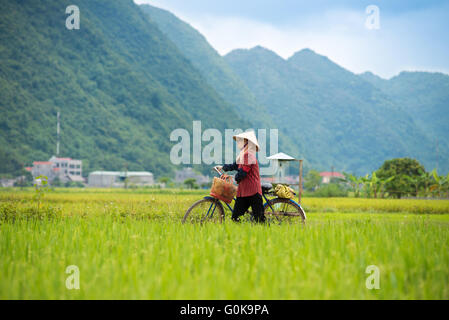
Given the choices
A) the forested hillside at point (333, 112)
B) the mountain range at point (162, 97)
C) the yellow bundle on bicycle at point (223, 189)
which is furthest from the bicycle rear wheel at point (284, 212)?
the forested hillside at point (333, 112)

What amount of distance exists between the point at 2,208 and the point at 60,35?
115003 millimetres

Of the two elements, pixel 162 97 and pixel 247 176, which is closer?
pixel 247 176

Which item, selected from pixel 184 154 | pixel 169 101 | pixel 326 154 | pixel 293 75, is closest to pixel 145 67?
pixel 169 101

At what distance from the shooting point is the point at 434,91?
16188 cm

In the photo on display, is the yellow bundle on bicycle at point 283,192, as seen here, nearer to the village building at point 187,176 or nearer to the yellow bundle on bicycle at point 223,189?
the yellow bundle on bicycle at point 223,189

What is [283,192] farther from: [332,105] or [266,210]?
[332,105]

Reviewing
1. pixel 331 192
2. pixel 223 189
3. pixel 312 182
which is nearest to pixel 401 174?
pixel 331 192

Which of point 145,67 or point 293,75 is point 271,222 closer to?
point 145,67

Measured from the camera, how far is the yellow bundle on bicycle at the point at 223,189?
551 centimetres

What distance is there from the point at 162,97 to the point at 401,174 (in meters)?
86.1

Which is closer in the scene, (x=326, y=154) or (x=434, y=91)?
(x=326, y=154)

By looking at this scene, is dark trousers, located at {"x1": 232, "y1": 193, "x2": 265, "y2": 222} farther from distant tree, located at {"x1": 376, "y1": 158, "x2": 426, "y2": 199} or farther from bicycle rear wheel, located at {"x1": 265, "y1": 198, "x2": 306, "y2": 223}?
distant tree, located at {"x1": 376, "y1": 158, "x2": 426, "y2": 199}

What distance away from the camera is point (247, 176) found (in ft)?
18.1
